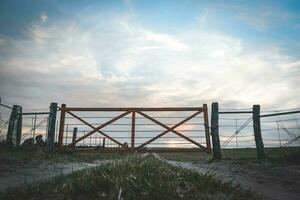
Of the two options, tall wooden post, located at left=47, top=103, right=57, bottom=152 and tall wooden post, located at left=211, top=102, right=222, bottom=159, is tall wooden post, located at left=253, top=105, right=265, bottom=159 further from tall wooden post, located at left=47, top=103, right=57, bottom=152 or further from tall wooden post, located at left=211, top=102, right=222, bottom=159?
tall wooden post, located at left=47, top=103, right=57, bottom=152

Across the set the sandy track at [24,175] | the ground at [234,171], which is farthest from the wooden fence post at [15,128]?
the sandy track at [24,175]

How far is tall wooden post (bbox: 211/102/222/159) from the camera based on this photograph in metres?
11.1

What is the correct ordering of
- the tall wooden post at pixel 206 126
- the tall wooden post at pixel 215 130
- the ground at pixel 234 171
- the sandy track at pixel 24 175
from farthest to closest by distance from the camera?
the tall wooden post at pixel 206 126 → the tall wooden post at pixel 215 130 → the sandy track at pixel 24 175 → the ground at pixel 234 171

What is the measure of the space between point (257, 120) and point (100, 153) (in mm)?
6421

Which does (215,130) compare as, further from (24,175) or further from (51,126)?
(24,175)

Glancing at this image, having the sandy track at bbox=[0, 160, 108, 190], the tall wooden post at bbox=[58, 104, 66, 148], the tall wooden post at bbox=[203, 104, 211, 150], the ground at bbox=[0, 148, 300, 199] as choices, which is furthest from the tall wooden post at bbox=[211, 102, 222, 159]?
the sandy track at bbox=[0, 160, 108, 190]

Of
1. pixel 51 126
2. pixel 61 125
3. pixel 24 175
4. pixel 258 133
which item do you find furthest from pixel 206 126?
pixel 24 175

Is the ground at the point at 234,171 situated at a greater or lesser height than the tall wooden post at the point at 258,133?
lesser

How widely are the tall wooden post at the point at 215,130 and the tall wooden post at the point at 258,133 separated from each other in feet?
4.15

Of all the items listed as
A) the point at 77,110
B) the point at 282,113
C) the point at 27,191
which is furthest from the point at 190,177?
the point at 77,110

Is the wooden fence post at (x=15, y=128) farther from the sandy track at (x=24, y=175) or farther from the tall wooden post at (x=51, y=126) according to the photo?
the sandy track at (x=24, y=175)

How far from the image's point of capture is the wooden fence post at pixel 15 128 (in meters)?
12.9

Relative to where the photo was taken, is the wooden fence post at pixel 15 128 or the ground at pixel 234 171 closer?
the ground at pixel 234 171

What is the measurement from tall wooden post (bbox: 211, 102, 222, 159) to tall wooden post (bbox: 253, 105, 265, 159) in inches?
49.8
